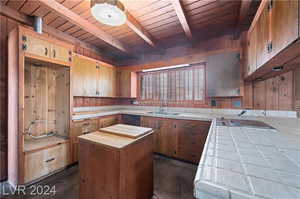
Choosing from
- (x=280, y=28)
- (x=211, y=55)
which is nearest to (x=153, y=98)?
(x=211, y=55)

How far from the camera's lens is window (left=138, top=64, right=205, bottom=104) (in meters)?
2.75

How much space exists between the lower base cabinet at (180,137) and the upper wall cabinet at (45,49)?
77.8 inches

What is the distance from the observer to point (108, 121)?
288 cm

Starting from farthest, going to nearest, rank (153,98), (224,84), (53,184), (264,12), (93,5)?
(153,98) → (224,84) → (53,184) → (93,5) → (264,12)

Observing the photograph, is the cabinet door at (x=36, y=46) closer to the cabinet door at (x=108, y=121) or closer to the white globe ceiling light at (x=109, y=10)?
the white globe ceiling light at (x=109, y=10)

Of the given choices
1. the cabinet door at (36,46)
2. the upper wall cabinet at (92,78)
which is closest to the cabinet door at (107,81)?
the upper wall cabinet at (92,78)

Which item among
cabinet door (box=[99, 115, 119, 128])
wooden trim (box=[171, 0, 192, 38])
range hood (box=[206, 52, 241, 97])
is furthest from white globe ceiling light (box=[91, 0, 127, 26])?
cabinet door (box=[99, 115, 119, 128])

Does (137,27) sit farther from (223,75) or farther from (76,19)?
(223,75)

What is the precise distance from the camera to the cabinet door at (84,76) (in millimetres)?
2526

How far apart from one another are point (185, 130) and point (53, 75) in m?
2.78

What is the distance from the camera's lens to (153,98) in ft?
11.0

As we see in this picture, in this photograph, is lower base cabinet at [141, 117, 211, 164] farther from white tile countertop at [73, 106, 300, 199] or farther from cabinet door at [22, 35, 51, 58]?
cabinet door at [22, 35, 51, 58]

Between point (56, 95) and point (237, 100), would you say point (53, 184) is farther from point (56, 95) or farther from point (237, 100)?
point (237, 100)

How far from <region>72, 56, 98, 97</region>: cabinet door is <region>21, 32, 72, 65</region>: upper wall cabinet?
0.40 m
